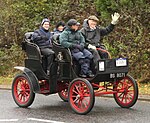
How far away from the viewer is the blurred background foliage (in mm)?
14102

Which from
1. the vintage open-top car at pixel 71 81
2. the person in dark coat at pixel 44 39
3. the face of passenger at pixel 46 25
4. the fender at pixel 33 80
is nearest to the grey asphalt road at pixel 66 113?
the vintage open-top car at pixel 71 81

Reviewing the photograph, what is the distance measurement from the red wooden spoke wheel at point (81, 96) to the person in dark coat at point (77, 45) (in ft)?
1.07

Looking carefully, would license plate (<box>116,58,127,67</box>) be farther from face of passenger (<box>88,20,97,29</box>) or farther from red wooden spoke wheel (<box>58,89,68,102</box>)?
red wooden spoke wheel (<box>58,89,68,102</box>)

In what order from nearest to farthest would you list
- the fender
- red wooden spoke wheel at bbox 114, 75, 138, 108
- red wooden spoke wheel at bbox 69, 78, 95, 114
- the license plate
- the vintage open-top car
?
red wooden spoke wheel at bbox 69, 78, 95, 114 → the vintage open-top car → the license plate → red wooden spoke wheel at bbox 114, 75, 138, 108 → the fender

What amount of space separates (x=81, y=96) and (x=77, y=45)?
1.10 metres

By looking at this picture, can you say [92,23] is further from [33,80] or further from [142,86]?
[142,86]

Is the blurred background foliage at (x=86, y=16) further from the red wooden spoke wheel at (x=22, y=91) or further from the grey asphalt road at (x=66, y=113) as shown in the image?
the red wooden spoke wheel at (x=22, y=91)

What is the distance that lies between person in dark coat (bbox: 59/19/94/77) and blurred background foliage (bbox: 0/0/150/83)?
443 cm

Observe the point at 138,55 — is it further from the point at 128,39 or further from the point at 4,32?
the point at 4,32

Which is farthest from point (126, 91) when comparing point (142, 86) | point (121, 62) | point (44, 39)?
point (142, 86)

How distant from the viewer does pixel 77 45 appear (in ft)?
30.6

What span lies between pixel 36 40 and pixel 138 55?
192 inches

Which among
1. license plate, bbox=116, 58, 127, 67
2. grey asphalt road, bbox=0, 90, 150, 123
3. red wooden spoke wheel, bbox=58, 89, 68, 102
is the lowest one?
grey asphalt road, bbox=0, 90, 150, 123

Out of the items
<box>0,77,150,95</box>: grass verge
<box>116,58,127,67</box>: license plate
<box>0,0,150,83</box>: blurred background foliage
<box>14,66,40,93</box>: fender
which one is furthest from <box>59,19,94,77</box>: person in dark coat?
<box>0,0,150,83</box>: blurred background foliage
